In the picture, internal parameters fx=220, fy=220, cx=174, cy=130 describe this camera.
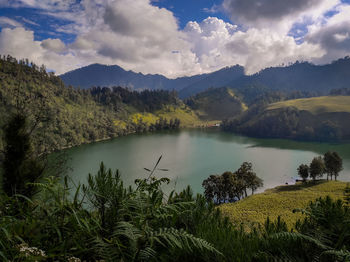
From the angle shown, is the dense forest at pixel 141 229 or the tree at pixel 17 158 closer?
the dense forest at pixel 141 229

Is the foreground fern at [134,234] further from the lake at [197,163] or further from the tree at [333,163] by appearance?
the tree at [333,163]

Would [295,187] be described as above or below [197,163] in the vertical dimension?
below

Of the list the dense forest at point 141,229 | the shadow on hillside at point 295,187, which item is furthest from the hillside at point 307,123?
the dense forest at point 141,229

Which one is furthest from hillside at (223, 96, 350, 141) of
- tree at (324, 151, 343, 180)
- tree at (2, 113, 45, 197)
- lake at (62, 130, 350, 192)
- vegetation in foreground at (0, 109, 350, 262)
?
vegetation in foreground at (0, 109, 350, 262)

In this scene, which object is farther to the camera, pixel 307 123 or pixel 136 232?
pixel 307 123

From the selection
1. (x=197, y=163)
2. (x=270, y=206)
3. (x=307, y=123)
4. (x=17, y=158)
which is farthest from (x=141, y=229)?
(x=307, y=123)

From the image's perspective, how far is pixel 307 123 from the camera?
174 m

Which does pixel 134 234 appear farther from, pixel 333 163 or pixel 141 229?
pixel 333 163

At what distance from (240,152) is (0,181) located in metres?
106

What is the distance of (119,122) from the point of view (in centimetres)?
19925

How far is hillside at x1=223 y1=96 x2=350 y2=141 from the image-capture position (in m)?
156

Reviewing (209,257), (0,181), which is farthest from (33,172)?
(209,257)

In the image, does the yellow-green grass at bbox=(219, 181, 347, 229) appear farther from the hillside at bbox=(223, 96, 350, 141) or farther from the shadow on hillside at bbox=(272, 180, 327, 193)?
the hillside at bbox=(223, 96, 350, 141)

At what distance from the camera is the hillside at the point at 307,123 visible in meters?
156
